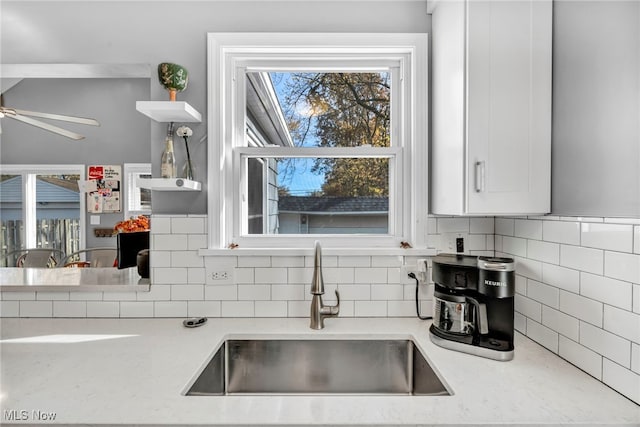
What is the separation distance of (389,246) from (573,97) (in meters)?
0.89

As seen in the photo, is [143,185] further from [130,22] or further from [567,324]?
[567,324]

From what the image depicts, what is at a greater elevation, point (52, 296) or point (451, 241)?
point (451, 241)

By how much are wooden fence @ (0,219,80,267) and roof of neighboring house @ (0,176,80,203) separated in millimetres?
222

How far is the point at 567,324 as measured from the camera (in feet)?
3.60

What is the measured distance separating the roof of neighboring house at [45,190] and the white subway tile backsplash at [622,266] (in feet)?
13.1

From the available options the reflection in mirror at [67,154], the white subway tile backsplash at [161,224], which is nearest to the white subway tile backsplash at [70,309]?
the white subway tile backsplash at [161,224]

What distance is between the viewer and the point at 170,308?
61.1 inches

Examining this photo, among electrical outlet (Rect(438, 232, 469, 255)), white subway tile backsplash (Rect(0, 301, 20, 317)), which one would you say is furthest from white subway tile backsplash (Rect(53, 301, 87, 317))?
electrical outlet (Rect(438, 232, 469, 255))

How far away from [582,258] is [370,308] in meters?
0.82

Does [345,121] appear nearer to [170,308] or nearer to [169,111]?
[169,111]

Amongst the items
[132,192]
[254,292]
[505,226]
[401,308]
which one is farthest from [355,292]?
[132,192]

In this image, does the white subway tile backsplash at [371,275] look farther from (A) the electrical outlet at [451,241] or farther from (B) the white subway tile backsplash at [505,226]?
(B) the white subway tile backsplash at [505,226]

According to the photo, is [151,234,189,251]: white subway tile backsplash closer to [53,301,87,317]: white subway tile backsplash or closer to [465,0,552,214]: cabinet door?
[53,301,87,317]: white subway tile backsplash

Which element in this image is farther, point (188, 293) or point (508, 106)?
point (188, 293)
